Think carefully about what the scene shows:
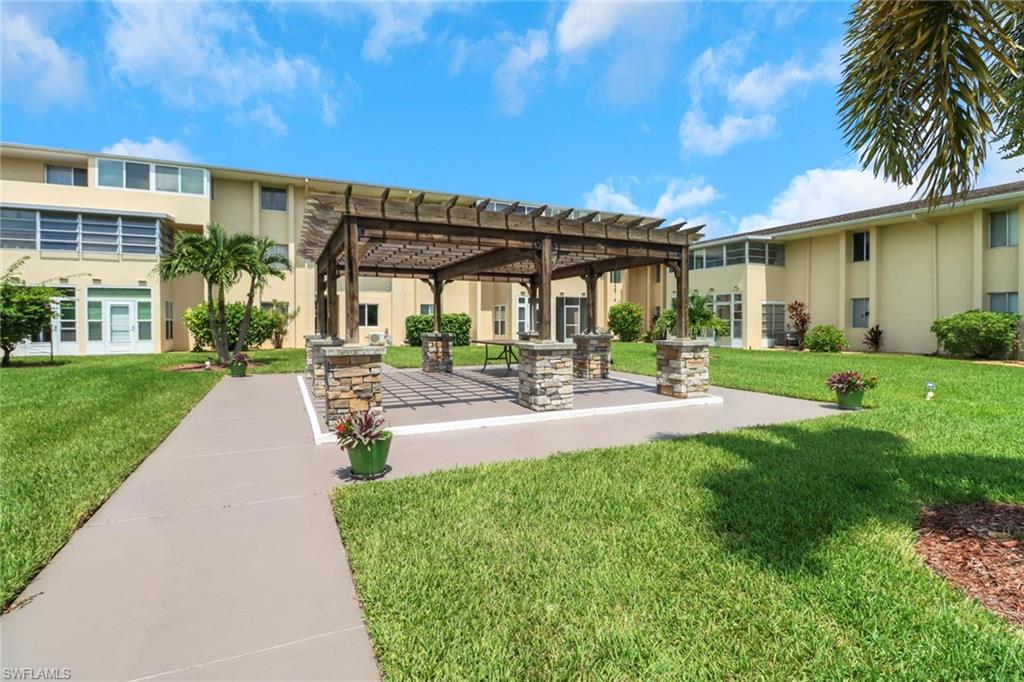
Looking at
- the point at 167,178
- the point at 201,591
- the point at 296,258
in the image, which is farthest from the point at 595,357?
the point at 167,178

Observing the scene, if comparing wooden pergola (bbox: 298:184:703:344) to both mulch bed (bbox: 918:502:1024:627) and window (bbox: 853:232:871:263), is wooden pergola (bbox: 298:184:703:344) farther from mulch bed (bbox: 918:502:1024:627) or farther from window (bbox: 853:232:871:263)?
window (bbox: 853:232:871:263)

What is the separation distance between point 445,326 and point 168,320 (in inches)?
520

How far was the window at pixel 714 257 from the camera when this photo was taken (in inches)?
1052

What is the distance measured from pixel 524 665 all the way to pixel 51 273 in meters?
26.7

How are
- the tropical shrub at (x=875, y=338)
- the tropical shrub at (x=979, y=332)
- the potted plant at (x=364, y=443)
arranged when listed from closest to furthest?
the potted plant at (x=364, y=443)
the tropical shrub at (x=979, y=332)
the tropical shrub at (x=875, y=338)

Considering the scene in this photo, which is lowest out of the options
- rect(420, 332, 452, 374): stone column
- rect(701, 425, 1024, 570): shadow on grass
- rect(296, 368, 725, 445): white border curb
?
rect(701, 425, 1024, 570): shadow on grass

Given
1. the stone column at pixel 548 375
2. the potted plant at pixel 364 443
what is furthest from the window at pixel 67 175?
the potted plant at pixel 364 443

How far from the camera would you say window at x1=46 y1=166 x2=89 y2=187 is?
2120 centimetres

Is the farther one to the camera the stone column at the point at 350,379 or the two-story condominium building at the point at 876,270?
the two-story condominium building at the point at 876,270

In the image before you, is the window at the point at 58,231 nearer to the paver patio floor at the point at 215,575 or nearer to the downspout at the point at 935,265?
the paver patio floor at the point at 215,575

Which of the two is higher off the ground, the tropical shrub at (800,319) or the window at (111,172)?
the window at (111,172)

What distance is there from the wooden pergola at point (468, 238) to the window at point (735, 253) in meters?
16.0

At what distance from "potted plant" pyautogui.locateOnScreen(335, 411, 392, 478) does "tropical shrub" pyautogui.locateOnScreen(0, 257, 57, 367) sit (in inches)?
673

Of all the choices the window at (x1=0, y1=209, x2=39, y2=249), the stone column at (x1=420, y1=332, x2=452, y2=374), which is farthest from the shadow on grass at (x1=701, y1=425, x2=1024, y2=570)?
the window at (x1=0, y1=209, x2=39, y2=249)
